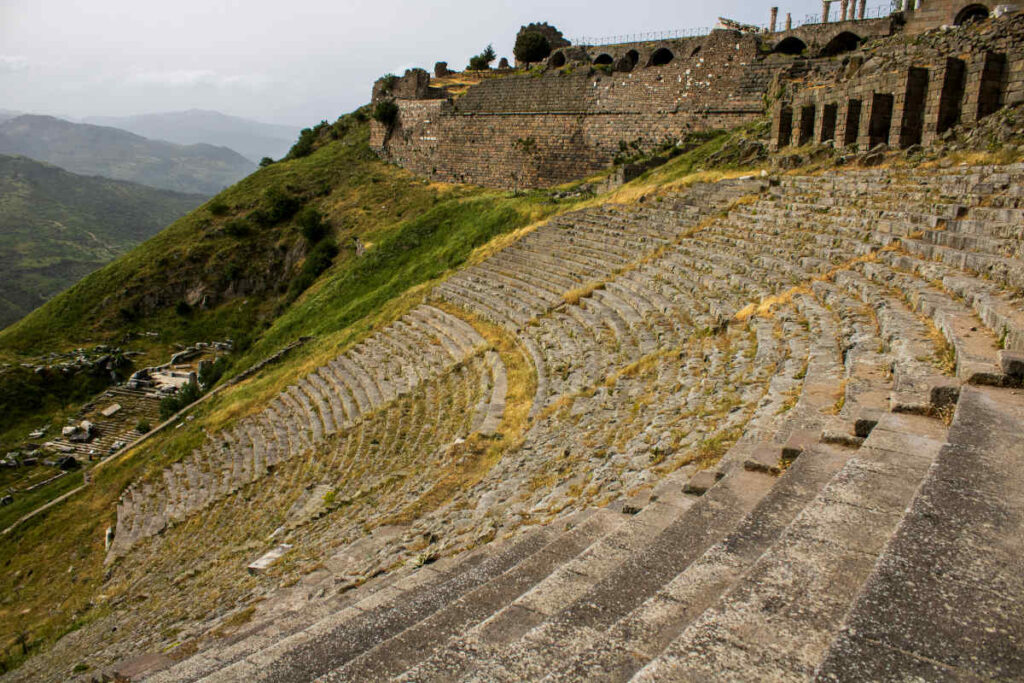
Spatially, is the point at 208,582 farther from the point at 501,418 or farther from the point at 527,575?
the point at 527,575

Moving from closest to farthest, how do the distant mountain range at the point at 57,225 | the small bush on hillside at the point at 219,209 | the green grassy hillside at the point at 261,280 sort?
the green grassy hillside at the point at 261,280, the small bush on hillside at the point at 219,209, the distant mountain range at the point at 57,225

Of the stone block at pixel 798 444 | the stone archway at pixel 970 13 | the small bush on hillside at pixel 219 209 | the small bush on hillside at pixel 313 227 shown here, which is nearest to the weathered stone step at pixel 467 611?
the stone block at pixel 798 444

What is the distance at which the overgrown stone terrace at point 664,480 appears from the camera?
248 centimetres

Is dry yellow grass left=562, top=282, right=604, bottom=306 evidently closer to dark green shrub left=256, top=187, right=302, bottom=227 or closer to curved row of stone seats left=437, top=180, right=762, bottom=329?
curved row of stone seats left=437, top=180, right=762, bottom=329

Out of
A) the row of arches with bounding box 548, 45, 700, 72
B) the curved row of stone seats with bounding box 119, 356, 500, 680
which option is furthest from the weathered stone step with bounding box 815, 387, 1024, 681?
the row of arches with bounding box 548, 45, 700, 72

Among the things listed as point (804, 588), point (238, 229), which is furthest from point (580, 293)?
point (238, 229)

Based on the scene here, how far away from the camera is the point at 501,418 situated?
9586mm

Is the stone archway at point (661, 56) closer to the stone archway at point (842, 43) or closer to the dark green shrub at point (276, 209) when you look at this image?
the stone archway at point (842, 43)

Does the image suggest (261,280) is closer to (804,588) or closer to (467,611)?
(467,611)

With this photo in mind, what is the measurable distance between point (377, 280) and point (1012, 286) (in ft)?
68.6

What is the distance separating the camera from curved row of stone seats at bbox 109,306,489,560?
44.0ft

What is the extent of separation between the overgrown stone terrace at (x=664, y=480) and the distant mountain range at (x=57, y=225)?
89.0 meters

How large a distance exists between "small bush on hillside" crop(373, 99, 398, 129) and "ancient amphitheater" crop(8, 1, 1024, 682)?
27.5 meters

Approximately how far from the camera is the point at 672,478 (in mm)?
5074
